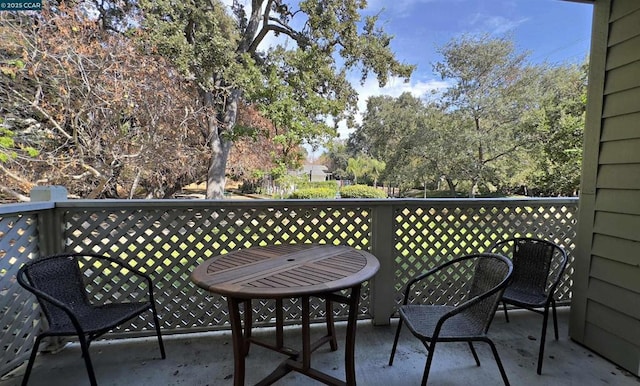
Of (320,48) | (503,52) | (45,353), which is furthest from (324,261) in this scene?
(503,52)

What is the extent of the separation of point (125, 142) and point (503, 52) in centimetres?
1242

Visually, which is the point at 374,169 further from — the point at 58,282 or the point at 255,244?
the point at 58,282

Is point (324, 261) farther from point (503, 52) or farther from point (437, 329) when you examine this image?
point (503, 52)

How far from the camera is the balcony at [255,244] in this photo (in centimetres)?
184

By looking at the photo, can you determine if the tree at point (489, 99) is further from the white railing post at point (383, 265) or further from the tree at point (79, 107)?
the white railing post at point (383, 265)

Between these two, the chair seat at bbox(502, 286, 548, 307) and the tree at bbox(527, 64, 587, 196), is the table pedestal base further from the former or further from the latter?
the tree at bbox(527, 64, 587, 196)

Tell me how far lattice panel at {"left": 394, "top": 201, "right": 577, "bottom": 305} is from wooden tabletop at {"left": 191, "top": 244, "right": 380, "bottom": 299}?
771 millimetres

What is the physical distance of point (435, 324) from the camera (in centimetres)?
166

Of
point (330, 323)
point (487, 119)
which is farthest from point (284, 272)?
point (487, 119)

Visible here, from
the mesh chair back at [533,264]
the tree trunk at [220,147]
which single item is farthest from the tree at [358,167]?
the mesh chair back at [533,264]

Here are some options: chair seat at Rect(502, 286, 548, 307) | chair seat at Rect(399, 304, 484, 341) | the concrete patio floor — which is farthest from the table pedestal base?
chair seat at Rect(502, 286, 548, 307)

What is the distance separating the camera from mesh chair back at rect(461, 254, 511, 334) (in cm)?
154

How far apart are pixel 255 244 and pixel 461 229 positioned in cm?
170

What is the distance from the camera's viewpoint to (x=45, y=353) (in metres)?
2.04
